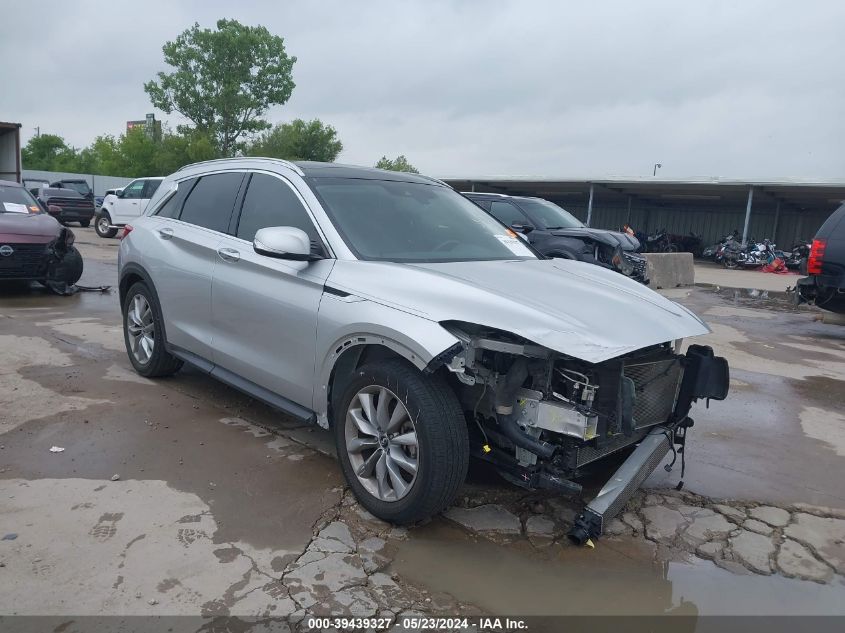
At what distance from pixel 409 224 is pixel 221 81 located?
153ft

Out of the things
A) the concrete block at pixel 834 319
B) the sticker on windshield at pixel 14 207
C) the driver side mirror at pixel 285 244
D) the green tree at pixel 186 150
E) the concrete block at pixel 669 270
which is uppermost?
the green tree at pixel 186 150

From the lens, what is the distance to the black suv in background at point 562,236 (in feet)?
36.1

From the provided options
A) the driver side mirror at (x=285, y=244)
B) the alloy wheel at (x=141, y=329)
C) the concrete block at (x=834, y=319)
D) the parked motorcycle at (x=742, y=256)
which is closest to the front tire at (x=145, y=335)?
the alloy wheel at (x=141, y=329)

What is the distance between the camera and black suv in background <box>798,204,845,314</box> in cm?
870

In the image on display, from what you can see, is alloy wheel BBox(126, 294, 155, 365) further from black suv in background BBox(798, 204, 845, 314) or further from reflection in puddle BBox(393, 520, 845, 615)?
black suv in background BBox(798, 204, 845, 314)

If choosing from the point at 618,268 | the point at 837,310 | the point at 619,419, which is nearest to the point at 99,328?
the point at 619,419

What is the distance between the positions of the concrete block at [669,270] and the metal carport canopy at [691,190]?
1077cm

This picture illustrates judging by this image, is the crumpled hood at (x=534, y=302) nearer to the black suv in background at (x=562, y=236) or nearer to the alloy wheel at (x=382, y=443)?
the alloy wheel at (x=382, y=443)

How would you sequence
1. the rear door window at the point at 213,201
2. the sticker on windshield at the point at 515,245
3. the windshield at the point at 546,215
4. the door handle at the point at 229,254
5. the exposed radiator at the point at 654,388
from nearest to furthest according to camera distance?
the exposed radiator at the point at 654,388
the door handle at the point at 229,254
the sticker on windshield at the point at 515,245
the rear door window at the point at 213,201
the windshield at the point at 546,215

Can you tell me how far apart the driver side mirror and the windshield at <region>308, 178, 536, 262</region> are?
0.26 metres

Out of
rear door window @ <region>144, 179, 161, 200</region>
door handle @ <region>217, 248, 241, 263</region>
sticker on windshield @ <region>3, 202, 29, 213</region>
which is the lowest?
door handle @ <region>217, 248, 241, 263</region>

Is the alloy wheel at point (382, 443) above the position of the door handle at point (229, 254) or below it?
below

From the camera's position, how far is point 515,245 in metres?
4.53

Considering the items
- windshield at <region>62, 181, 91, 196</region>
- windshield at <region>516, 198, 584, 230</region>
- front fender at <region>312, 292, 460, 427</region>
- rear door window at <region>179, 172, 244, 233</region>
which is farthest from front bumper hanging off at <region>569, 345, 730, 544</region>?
windshield at <region>62, 181, 91, 196</region>
